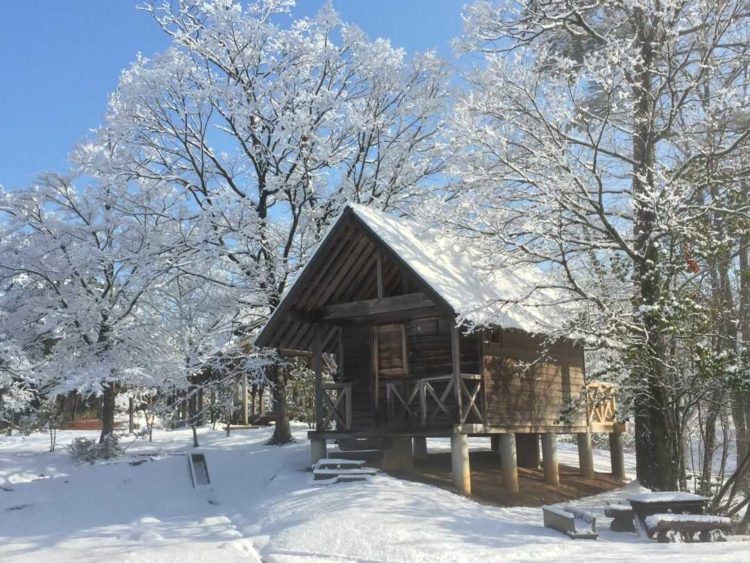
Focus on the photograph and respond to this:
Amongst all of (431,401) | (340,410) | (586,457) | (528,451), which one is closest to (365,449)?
(340,410)

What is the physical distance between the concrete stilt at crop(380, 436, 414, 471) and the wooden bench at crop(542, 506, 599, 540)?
213 inches

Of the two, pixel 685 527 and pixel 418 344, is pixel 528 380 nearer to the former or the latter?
pixel 418 344

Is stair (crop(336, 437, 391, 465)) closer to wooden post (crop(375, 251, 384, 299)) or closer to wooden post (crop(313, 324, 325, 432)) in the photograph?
wooden post (crop(313, 324, 325, 432))

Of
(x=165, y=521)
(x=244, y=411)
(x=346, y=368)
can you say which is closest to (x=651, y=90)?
(x=346, y=368)

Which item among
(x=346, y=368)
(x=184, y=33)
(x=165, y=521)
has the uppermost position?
(x=184, y=33)

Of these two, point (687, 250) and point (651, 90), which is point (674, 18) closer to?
point (651, 90)

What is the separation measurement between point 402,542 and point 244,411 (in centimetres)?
2409

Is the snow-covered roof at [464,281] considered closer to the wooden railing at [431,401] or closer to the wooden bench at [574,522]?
the wooden railing at [431,401]

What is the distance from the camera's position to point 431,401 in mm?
16531

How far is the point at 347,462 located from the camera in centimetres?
1446

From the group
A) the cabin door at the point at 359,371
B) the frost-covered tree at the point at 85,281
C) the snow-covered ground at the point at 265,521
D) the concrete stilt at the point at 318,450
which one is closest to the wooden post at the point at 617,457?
the snow-covered ground at the point at 265,521

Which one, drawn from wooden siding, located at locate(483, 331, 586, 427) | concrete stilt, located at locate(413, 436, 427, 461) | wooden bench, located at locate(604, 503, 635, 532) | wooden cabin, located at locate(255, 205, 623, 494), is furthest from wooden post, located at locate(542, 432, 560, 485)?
wooden bench, located at locate(604, 503, 635, 532)

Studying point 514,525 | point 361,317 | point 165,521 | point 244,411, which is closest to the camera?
point 514,525

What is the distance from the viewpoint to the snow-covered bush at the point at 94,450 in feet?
69.1
